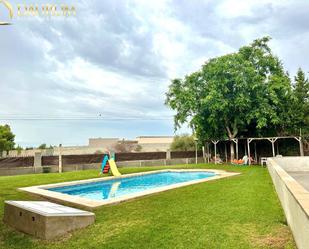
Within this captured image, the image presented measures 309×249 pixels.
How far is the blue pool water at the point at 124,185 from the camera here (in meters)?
10.4

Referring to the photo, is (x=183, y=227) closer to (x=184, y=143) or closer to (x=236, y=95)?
(x=236, y=95)

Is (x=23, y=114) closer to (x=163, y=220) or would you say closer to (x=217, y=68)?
(x=217, y=68)

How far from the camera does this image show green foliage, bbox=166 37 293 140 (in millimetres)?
19938

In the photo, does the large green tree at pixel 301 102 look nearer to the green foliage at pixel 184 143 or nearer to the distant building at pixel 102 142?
the green foliage at pixel 184 143

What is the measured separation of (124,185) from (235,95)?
1230 cm

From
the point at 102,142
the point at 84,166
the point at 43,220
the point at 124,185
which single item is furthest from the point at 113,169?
the point at 102,142

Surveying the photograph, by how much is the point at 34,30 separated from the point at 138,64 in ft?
30.6

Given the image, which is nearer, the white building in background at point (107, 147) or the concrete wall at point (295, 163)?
the concrete wall at point (295, 163)

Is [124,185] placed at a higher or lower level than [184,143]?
lower

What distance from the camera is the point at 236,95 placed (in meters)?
20.3

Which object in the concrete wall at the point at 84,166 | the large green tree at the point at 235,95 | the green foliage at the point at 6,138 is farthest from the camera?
the green foliage at the point at 6,138

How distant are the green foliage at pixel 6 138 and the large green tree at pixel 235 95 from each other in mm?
24114

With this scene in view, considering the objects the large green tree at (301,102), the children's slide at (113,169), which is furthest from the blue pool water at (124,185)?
the large green tree at (301,102)

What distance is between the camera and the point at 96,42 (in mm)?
15812
